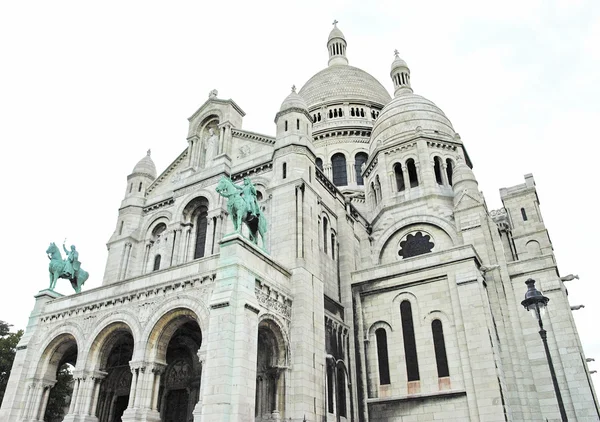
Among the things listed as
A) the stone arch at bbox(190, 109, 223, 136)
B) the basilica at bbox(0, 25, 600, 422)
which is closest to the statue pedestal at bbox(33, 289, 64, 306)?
the basilica at bbox(0, 25, 600, 422)

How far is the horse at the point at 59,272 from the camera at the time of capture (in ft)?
79.2

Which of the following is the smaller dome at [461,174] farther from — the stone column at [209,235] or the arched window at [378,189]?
the stone column at [209,235]

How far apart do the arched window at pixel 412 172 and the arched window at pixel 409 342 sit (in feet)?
34.2

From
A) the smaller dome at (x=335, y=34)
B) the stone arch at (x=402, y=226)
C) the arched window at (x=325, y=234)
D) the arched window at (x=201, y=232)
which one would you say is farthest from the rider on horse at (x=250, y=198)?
the smaller dome at (x=335, y=34)

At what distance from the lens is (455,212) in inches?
1058

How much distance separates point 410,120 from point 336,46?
32457mm

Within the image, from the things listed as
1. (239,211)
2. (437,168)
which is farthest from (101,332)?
(437,168)

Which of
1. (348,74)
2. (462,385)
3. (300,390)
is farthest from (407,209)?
(348,74)

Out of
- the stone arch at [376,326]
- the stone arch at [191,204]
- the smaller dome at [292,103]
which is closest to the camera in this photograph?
the stone arch at [376,326]

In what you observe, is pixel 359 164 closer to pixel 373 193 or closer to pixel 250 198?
pixel 373 193

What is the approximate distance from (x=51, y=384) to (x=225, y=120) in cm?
1648

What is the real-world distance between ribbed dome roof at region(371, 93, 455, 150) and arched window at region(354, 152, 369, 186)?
660 centimetres

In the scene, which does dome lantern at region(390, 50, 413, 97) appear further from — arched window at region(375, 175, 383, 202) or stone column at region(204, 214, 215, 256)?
stone column at region(204, 214, 215, 256)

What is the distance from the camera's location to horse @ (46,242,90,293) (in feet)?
79.2
